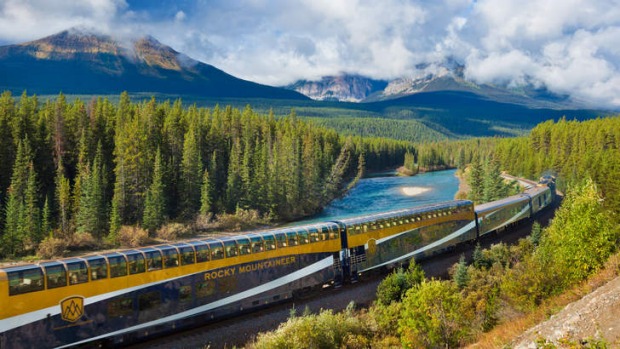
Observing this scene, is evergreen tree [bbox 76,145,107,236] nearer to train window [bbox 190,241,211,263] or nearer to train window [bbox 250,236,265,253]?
train window [bbox 250,236,265,253]

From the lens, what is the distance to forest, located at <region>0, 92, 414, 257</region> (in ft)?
184

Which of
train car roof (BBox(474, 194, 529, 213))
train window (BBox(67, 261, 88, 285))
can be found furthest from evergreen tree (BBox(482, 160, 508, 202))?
train window (BBox(67, 261, 88, 285))

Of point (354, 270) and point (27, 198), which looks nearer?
point (354, 270)

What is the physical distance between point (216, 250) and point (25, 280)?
9624 mm

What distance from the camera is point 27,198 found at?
2120 inches

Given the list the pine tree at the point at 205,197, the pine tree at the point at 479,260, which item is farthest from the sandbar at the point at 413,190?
the pine tree at the point at 479,260

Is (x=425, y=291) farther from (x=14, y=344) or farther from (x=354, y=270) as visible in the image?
(x=14, y=344)

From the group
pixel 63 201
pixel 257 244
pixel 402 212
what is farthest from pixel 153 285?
pixel 63 201

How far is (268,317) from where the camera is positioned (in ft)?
94.2

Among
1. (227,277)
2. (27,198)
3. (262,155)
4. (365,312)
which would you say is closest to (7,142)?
(27,198)

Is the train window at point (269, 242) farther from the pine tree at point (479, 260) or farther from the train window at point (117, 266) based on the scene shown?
the pine tree at point (479, 260)

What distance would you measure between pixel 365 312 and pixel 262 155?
166 ft

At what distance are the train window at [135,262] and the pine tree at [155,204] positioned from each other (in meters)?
38.2

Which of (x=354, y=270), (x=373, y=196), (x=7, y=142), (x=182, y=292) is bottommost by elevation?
(x=373, y=196)
